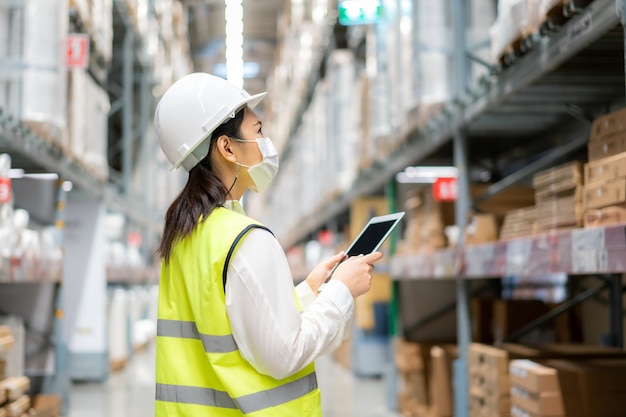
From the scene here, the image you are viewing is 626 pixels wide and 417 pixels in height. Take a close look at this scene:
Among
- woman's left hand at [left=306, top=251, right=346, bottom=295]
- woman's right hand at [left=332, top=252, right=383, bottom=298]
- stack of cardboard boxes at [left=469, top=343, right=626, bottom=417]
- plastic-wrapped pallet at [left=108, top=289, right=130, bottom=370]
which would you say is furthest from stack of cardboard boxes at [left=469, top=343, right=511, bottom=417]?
plastic-wrapped pallet at [left=108, top=289, right=130, bottom=370]

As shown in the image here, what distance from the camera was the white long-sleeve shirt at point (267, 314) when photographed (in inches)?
78.0

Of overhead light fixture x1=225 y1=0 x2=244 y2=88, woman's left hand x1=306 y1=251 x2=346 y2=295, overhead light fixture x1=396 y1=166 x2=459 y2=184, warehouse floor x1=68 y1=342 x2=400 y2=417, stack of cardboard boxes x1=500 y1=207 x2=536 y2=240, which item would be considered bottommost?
warehouse floor x1=68 y1=342 x2=400 y2=417

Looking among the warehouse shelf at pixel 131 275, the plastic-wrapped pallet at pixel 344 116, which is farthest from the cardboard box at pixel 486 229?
the warehouse shelf at pixel 131 275

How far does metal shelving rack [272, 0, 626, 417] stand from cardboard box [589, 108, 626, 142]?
0.32 metres

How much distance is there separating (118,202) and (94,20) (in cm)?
341

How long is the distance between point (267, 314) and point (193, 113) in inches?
23.7

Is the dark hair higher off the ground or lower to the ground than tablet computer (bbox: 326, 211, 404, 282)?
higher

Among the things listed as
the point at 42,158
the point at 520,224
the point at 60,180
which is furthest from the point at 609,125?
the point at 60,180

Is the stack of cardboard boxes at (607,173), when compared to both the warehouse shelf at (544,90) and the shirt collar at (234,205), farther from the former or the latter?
the shirt collar at (234,205)

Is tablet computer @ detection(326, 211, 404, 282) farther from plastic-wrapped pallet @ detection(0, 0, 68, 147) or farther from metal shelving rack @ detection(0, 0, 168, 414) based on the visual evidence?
plastic-wrapped pallet @ detection(0, 0, 68, 147)

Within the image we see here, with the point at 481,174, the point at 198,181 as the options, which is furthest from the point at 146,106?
the point at 198,181

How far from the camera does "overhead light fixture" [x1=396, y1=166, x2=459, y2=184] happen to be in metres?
9.16

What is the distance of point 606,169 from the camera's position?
3.38 metres

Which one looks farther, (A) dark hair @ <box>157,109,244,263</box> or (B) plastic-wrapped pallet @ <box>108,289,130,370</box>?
(B) plastic-wrapped pallet @ <box>108,289,130,370</box>
